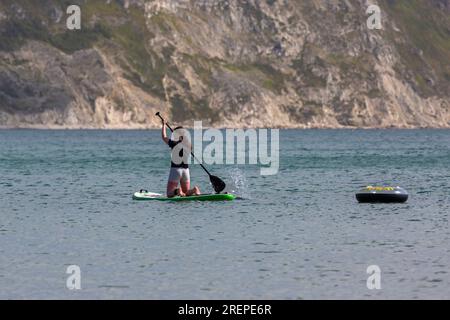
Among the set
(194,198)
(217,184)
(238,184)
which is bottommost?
(194,198)

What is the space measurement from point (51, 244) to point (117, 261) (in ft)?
18.0

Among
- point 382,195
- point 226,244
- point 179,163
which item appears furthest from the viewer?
point 382,195

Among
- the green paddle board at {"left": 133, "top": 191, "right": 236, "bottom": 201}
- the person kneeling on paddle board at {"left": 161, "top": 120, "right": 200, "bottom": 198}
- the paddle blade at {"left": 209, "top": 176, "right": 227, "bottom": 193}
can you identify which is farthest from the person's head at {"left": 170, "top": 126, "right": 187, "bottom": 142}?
the paddle blade at {"left": 209, "top": 176, "right": 227, "bottom": 193}

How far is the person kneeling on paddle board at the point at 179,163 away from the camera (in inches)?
2288

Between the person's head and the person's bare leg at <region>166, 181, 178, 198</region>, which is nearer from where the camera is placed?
the person's head

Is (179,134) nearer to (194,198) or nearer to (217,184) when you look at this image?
(194,198)

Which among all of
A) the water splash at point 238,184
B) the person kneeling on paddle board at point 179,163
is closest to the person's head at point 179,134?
the person kneeling on paddle board at point 179,163

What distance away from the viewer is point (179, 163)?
5822 centimetres

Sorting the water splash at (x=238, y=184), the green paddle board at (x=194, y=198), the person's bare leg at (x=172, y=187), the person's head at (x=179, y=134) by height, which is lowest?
the green paddle board at (x=194, y=198)

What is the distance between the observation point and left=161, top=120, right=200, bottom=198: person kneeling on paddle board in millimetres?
58125

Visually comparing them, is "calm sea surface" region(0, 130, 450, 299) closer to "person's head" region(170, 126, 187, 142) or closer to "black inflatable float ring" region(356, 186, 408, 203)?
"black inflatable float ring" region(356, 186, 408, 203)

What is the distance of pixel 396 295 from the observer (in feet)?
105

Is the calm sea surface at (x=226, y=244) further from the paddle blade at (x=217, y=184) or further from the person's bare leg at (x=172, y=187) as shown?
the paddle blade at (x=217, y=184)

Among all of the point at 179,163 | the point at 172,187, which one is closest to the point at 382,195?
the point at 172,187
